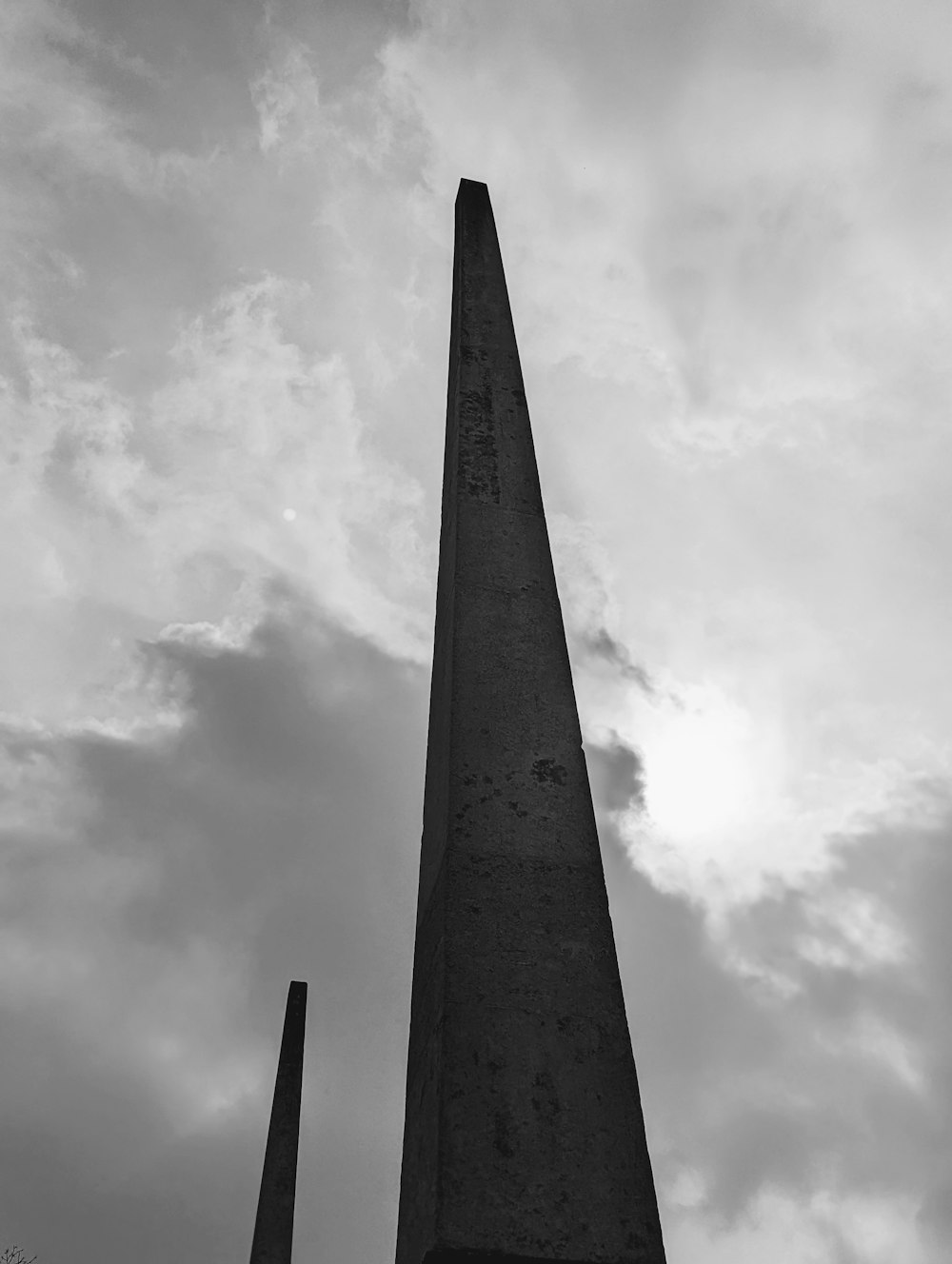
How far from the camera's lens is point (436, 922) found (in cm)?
381

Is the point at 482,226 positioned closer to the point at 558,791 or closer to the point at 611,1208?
the point at 558,791

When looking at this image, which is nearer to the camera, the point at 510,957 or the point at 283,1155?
the point at 510,957

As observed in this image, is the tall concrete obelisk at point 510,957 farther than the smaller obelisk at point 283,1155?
No

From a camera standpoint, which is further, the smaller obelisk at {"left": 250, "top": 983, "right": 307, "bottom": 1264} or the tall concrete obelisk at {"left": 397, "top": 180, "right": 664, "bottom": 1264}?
the smaller obelisk at {"left": 250, "top": 983, "right": 307, "bottom": 1264}

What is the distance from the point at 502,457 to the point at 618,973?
9.67 ft

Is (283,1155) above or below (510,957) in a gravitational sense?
above

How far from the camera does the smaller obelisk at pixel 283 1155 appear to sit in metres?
9.84

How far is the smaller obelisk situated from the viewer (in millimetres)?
9836

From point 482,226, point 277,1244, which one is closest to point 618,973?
point 482,226

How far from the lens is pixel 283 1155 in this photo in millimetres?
10289

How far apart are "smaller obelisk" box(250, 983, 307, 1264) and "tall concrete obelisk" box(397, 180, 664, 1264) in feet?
24.5

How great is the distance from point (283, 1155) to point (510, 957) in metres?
8.24

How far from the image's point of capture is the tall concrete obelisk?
9.78 ft

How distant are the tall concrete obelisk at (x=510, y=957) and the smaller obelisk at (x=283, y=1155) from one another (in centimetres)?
746
